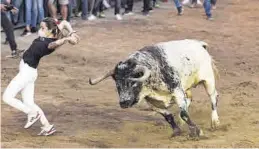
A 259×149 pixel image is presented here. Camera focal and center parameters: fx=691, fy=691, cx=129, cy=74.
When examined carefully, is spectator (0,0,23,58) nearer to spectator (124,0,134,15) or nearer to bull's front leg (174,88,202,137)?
spectator (124,0,134,15)

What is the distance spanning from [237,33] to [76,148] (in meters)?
10.1

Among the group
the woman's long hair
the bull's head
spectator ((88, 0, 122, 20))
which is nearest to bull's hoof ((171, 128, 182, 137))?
the bull's head

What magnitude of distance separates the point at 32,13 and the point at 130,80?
337 inches

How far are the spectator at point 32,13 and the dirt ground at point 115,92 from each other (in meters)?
0.41

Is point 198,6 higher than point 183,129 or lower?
lower

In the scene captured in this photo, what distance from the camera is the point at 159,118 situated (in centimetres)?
1066

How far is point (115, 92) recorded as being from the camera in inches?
488

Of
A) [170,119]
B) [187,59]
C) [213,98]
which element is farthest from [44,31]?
[213,98]

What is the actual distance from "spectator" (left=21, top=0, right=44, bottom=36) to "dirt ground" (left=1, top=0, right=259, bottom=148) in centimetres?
41

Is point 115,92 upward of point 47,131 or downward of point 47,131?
downward

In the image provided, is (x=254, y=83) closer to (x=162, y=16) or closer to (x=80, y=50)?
(x=80, y=50)

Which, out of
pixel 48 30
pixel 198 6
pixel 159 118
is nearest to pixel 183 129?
pixel 159 118

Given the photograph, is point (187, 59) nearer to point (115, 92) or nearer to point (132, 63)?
point (132, 63)

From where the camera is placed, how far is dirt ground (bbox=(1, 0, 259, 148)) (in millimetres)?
9538
